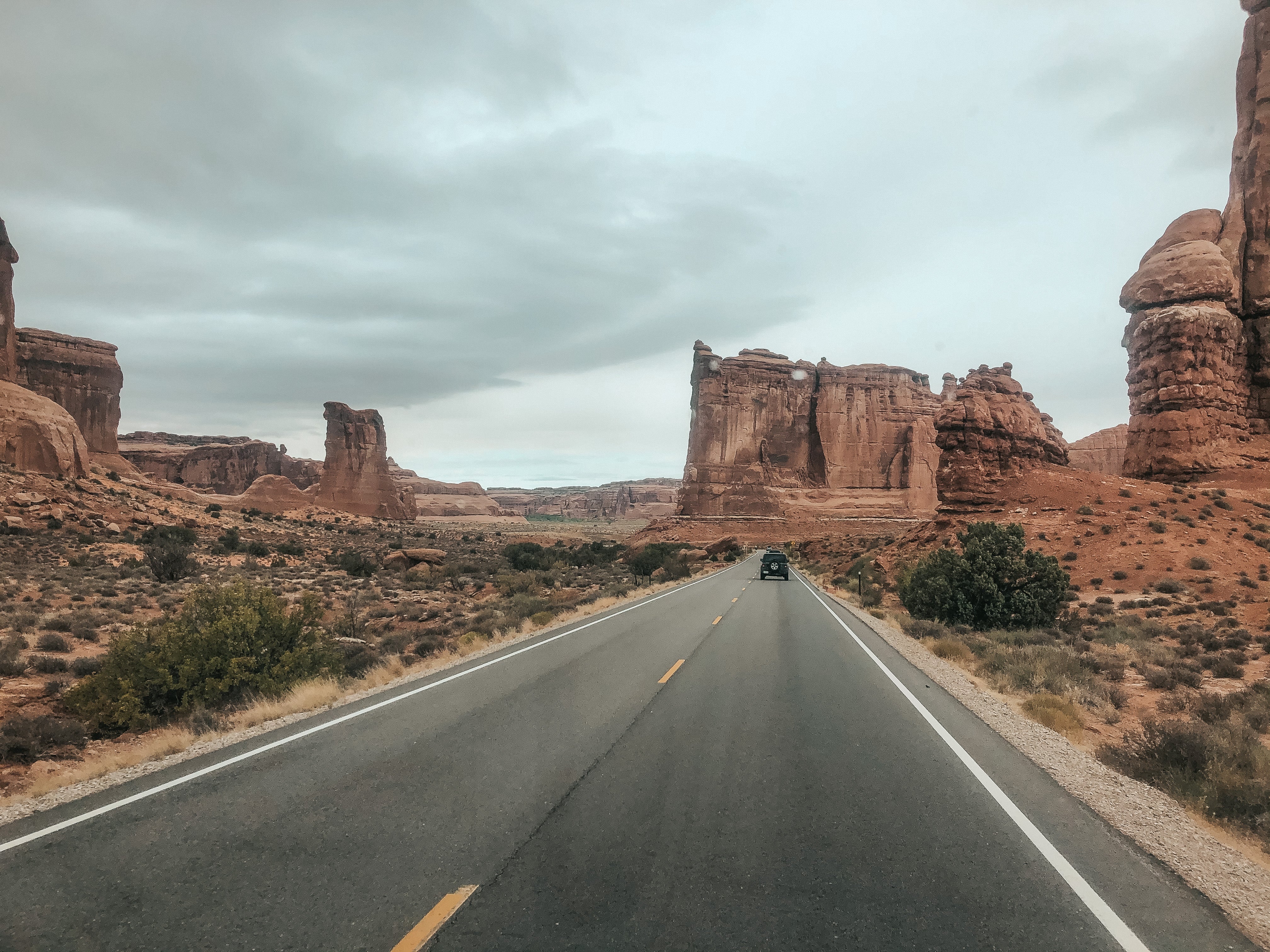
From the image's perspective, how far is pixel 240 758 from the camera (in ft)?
20.9

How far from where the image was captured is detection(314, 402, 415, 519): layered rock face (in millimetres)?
90312

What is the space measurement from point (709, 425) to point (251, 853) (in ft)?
292

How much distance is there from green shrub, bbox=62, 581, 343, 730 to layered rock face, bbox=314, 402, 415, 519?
82976 millimetres

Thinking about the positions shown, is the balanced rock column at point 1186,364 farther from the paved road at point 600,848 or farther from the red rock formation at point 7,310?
the red rock formation at point 7,310

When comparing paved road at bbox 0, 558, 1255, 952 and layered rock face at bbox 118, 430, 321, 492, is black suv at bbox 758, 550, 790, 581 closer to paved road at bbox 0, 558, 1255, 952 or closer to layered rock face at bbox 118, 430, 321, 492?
paved road at bbox 0, 558, 1255, 952

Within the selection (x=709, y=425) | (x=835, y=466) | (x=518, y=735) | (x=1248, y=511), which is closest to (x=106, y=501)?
(x=518, y=735)

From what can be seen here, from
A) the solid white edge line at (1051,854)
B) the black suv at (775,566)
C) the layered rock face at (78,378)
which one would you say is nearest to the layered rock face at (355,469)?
the layered rock face at (78,378)

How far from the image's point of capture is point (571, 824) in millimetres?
4691

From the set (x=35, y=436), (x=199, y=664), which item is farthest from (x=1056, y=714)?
(x=35, y=436)

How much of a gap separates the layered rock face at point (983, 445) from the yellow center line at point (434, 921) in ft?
116

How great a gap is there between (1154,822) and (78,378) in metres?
99.5

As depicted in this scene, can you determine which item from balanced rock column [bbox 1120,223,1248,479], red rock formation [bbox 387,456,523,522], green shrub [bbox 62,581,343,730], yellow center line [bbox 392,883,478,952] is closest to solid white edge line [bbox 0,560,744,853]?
green shrub [bbox 62,581,343,730]

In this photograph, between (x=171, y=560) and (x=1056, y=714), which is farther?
(x=171, y=560)

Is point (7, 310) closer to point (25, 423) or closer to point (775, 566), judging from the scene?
point (25, 423)
